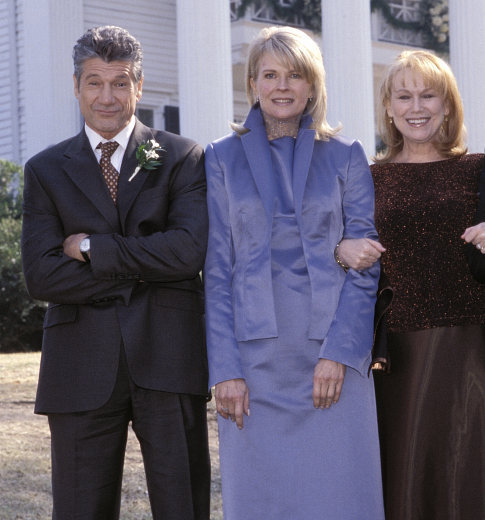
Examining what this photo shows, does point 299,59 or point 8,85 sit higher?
point 8,85

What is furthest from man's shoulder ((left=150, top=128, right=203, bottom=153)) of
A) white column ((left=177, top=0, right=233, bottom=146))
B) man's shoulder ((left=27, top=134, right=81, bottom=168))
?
white column ((left=177, top=0, right=233, bottom=146))

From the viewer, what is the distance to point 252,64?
158 inches

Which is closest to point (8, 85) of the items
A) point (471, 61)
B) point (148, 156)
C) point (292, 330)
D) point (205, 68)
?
point (205, 68)

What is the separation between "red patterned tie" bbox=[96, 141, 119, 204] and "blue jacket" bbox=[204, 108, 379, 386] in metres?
0.37

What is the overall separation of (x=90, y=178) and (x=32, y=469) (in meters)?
3.58

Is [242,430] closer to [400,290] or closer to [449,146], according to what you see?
[400,290]

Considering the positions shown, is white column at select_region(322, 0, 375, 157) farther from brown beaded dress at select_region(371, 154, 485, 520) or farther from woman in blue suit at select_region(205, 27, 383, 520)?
woman in blue suit at select_region(205, 27, 383, 520)

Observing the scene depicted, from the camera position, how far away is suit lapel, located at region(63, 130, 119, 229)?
386cm

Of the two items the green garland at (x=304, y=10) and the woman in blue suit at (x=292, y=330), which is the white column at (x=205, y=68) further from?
the woman in blue suit at (x=292, y=330)

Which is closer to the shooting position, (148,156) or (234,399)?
(234,399)

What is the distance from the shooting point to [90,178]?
12.8ft

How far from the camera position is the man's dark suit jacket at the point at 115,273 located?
3.76 m

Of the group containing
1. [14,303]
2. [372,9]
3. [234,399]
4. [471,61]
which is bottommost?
[234,399]

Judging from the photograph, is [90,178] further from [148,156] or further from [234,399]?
[234,399]
